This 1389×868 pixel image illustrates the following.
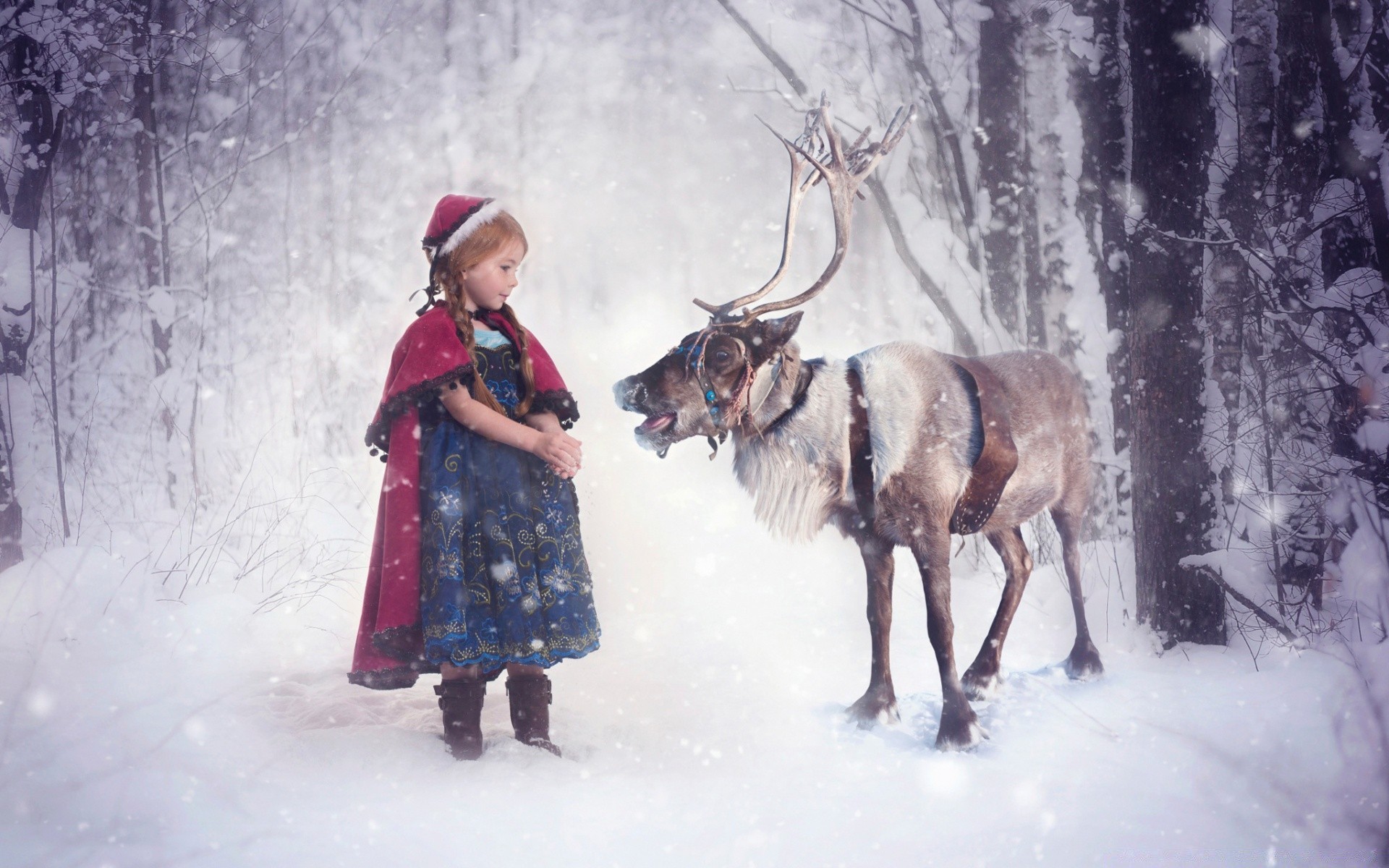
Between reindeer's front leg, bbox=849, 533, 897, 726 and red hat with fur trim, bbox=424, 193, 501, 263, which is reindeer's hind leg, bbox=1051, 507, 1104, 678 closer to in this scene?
reindeer's front leg, bbox=849, 533, 897, 726

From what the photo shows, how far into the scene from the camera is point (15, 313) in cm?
270

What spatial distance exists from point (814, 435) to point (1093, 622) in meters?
0.95

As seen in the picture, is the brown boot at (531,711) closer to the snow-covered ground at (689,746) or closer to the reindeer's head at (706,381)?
the snow-covered ground at (689,746)

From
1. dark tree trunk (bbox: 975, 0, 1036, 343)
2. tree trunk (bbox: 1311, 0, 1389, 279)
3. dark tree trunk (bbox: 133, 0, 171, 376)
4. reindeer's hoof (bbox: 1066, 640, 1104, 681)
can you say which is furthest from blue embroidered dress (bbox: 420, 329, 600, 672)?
dark tree trunk (bbox: 133, 0, 171, 376)

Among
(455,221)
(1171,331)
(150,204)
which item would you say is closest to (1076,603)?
(1171,331)

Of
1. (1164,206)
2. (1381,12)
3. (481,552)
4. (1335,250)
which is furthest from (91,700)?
(1381,12)

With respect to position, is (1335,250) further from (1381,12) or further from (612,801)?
(612,801)

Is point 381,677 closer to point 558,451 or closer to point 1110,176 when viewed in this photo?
point 558,451

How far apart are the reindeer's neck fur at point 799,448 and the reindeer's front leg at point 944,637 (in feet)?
0.67

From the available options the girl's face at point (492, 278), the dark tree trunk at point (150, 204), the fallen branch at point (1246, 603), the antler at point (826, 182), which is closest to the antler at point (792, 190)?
the antler at point (826, 182)

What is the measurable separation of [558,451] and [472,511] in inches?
8.0

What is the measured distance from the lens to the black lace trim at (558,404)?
66.0 inches

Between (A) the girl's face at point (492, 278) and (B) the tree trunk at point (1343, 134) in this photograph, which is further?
(B) the tree trunk at point (1343, 134)

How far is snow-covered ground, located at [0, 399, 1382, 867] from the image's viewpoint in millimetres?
1319
